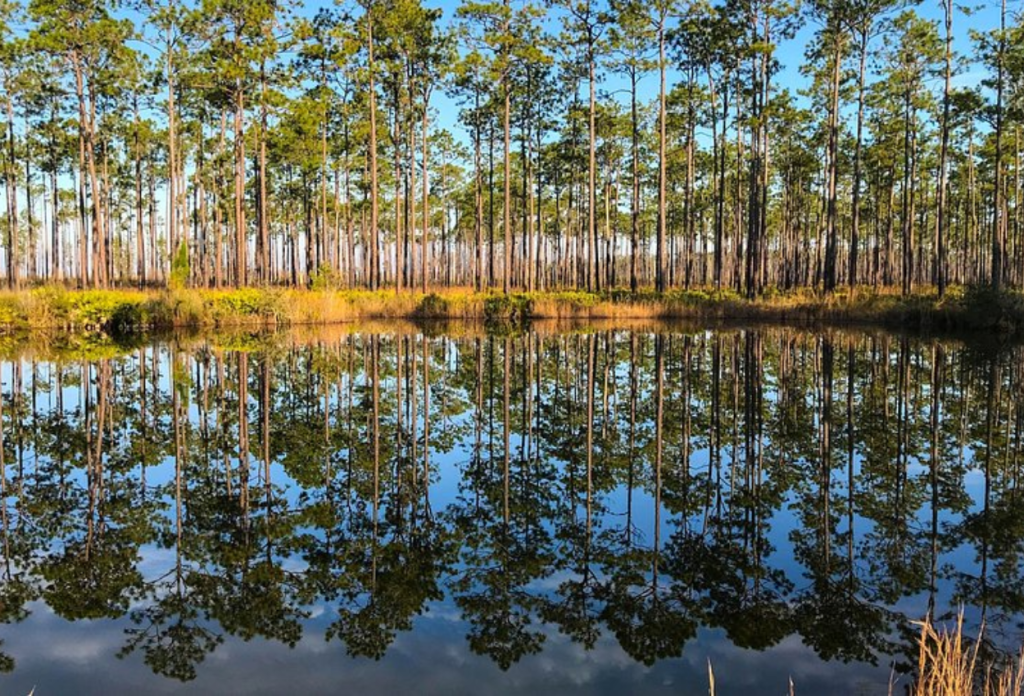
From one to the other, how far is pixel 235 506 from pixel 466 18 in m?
26.7

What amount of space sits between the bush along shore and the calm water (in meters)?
11.5

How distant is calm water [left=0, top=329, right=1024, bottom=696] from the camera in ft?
10.7

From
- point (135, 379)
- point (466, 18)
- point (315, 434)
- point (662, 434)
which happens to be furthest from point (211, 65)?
point (662, 434)

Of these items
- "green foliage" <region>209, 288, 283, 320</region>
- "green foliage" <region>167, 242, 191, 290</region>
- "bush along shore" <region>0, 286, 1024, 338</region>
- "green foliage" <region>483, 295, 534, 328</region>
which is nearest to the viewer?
"bush along shore" <region>0, 286, 1024, 338</region>

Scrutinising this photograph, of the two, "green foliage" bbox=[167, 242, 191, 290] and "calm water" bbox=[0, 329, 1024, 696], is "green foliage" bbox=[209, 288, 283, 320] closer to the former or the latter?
"green foliage" bbox=[167, 242, 191, 290]

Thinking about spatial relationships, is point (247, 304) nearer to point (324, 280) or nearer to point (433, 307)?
point (324, 280)

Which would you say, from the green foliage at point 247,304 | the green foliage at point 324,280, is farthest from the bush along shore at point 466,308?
the green foliage at point 324,280

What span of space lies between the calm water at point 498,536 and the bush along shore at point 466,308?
11.5 m

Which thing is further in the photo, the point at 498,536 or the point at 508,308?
the point at 508,308

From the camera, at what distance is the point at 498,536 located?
4.99 metres

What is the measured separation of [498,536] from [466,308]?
2273 centimetres

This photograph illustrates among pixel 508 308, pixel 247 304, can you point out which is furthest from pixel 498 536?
pixel 508 308

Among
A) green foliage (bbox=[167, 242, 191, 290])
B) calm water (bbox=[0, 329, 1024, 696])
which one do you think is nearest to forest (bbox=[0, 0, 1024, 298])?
green foliage (bbox=[167, 242, 191, 290])

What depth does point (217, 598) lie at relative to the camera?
12.7 feet
